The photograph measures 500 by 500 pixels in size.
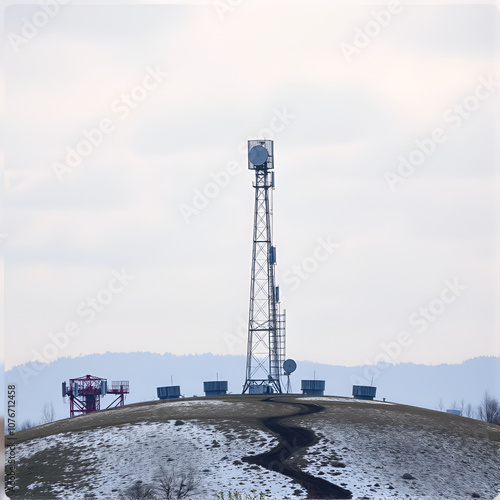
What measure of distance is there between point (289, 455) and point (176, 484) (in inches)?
348

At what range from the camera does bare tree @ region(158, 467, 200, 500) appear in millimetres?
61969

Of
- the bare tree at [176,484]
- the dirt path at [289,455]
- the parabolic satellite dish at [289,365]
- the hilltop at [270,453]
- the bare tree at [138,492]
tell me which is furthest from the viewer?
the parabolic satellite dish at [289,365]

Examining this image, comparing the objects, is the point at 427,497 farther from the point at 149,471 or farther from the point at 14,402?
the point at 14,402

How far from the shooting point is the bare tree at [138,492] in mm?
61781

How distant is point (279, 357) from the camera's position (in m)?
95.0

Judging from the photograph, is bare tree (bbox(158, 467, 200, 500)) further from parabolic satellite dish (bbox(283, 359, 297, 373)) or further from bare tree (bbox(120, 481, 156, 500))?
parabolic satellite dish (bbox(283, 359, 297, 373))

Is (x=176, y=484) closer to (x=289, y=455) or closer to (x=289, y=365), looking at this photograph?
(x=289, y=455)

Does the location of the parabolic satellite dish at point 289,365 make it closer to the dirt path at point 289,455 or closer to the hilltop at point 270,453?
the hilltop at point 270,453

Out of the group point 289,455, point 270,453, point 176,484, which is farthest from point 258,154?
point 176,484

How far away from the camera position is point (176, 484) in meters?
63.1

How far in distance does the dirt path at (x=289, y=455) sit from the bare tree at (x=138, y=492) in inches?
294

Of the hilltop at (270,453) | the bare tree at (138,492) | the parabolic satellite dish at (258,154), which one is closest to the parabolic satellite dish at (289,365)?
the hilltop at (270,453)

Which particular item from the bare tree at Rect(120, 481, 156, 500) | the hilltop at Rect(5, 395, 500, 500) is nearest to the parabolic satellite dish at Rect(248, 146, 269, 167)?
the hilltop at Rect(5, 395, 500, 500)

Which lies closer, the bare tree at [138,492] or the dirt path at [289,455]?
the dirt path at [289,455]
